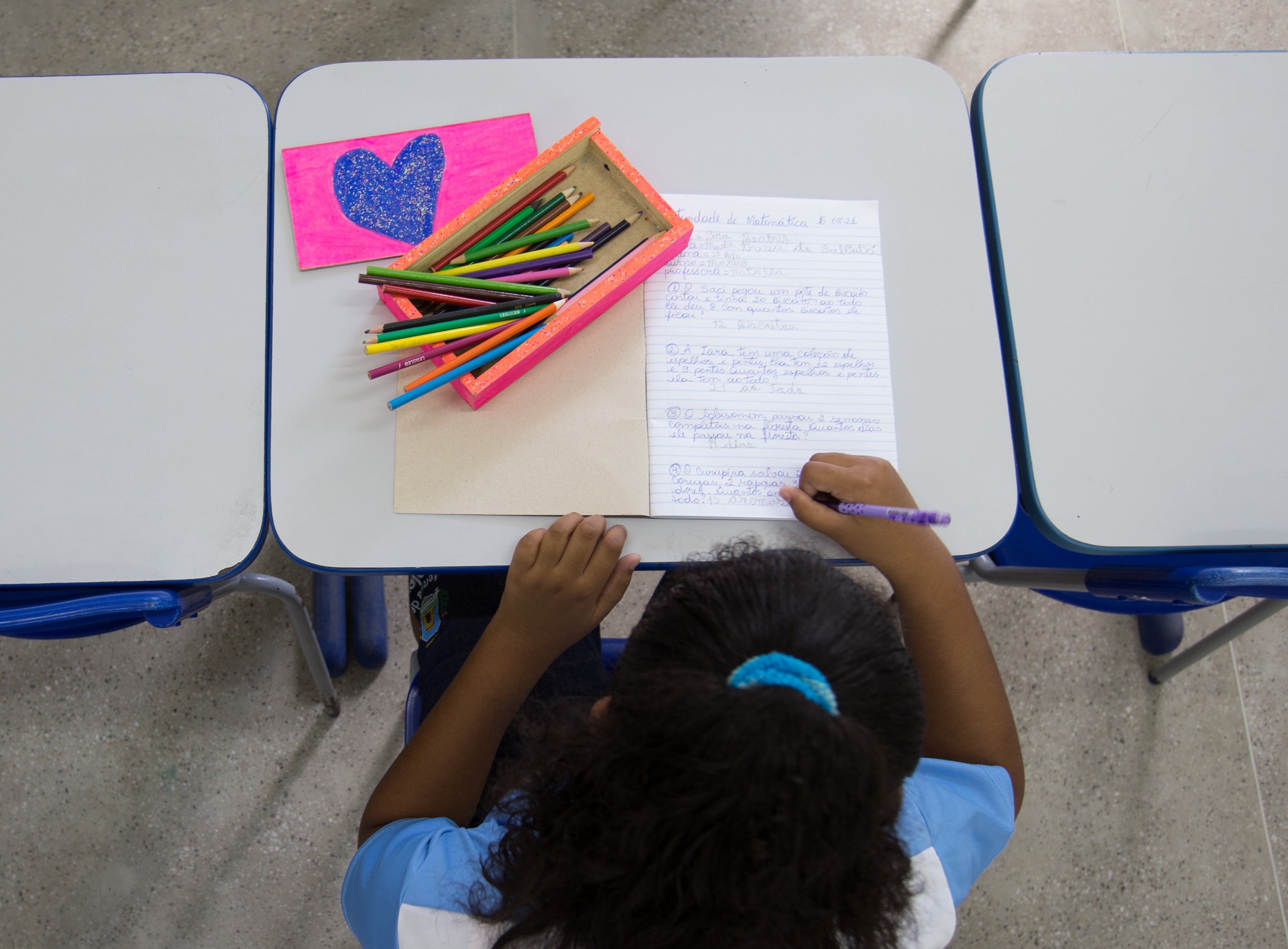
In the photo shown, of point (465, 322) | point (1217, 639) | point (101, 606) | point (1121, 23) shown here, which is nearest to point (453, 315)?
point (465, 322)

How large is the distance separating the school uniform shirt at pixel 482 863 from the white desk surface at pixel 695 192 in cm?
22

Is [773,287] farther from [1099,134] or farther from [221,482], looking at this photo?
[221,482]

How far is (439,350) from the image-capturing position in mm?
681

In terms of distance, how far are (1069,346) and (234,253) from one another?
832mm

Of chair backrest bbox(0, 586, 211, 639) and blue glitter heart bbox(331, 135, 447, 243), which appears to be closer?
chair backrest bbox(0, 586, 211, 639)

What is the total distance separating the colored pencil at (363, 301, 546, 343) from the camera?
683mm

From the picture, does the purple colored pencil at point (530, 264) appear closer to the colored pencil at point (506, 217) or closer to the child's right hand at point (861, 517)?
the colored pencil at point (506, 217)

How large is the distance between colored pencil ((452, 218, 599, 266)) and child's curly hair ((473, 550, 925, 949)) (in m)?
0.36

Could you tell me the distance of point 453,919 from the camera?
61cm

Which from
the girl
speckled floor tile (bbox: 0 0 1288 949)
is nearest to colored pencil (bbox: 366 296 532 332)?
the girl

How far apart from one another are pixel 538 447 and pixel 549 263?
6.7 inches

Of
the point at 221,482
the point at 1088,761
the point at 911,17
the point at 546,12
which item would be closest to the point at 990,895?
the point at 1088,761

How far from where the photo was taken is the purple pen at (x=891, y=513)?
64cm

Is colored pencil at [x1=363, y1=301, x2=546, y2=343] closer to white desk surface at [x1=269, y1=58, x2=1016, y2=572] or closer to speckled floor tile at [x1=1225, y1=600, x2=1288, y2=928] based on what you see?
white desk surface at [x1=269, y1=58, x2=1016, y2=572]
